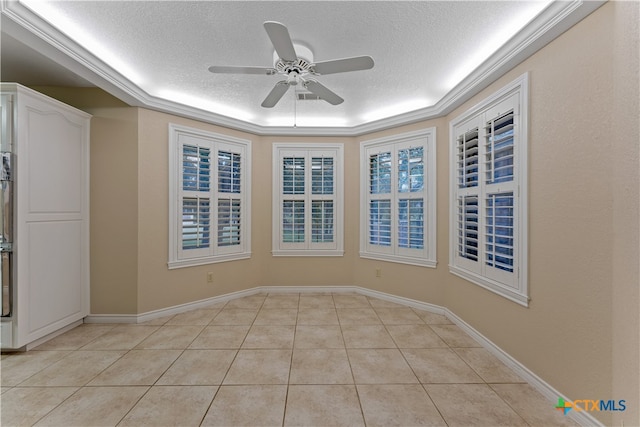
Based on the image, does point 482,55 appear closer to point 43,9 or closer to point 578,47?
point 578,47

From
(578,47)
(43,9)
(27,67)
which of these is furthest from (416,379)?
(27,67)

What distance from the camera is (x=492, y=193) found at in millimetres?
2443

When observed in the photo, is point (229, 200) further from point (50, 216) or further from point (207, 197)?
point (50, 216)

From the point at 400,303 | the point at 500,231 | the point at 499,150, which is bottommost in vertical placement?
the point at 400,303

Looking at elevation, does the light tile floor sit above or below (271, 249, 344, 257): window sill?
below

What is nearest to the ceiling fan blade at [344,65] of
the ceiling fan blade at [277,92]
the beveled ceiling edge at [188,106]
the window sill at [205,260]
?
the ceiling fan blade at [277,92]

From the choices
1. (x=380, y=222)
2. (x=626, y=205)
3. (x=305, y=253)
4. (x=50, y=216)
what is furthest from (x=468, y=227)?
(x=50, y=216)

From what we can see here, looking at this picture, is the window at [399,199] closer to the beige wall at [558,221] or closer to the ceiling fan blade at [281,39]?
the beige wall at [558,221]

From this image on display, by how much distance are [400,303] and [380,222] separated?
1.20 meters

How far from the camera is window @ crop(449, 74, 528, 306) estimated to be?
2.12 meters

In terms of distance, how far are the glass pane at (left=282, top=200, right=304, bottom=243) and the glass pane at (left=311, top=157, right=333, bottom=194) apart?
349 mm

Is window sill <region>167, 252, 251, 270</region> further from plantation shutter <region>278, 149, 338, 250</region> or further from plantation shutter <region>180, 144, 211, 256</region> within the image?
plantation shutter <region>278, 149, 338, 250</region>

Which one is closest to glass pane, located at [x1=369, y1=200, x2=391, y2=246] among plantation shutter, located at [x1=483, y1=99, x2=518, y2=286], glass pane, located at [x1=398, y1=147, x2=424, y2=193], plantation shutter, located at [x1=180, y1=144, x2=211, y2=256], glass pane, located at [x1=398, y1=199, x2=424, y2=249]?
glass pane, located at [x1=398, y1=199, x2=424, y2=249]

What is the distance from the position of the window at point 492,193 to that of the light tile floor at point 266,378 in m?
0.75
